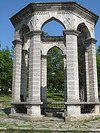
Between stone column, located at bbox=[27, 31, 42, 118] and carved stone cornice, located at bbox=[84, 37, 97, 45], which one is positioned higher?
carved stone cornice, located at bbox=[84, 37, 97, 45]

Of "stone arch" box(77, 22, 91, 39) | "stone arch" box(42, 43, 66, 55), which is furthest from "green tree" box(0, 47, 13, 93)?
"stone arch" box(77, 22, 91, 39)

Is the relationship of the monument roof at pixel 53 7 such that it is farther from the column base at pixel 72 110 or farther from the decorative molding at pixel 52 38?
the column base at pixel 72 110

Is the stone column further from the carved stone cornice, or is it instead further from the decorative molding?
the decorative molding

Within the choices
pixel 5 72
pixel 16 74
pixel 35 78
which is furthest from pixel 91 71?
pixel 5 72

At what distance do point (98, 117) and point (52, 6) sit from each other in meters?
10.2

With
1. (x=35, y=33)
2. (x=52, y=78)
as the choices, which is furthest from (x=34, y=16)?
(x=52, y=78)

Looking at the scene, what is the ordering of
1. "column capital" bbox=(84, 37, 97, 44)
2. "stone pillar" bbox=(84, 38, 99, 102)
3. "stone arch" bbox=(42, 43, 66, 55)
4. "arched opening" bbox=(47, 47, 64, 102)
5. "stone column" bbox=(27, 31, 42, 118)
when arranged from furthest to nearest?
"arched opening" bbox=(47, 47, 64, 102)
"stone arch" bbox=(42, 43, 66, 55)
"column capital" bbox=(84, 37, 97, 44)
"stone pillar" bbox=(84, 38, 99, 102)
"stone column" bbox=(27, 31, 42, 118)

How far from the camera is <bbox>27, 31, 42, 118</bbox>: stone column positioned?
1135 centimetres

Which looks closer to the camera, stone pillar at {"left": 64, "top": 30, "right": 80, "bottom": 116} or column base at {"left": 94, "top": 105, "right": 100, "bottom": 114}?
stone pillar at {"left": 64, "top": 30, "right": 80, "bottom": 116}

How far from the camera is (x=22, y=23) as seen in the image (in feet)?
46.6

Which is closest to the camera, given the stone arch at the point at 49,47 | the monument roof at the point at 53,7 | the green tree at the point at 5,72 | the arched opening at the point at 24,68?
the monument roof at the point at 53,7

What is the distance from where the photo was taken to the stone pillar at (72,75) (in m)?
11.2

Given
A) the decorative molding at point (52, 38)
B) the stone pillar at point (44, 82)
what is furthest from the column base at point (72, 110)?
the decorative molding at point (52, 38)

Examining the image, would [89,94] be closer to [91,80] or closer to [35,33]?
[91,80]
